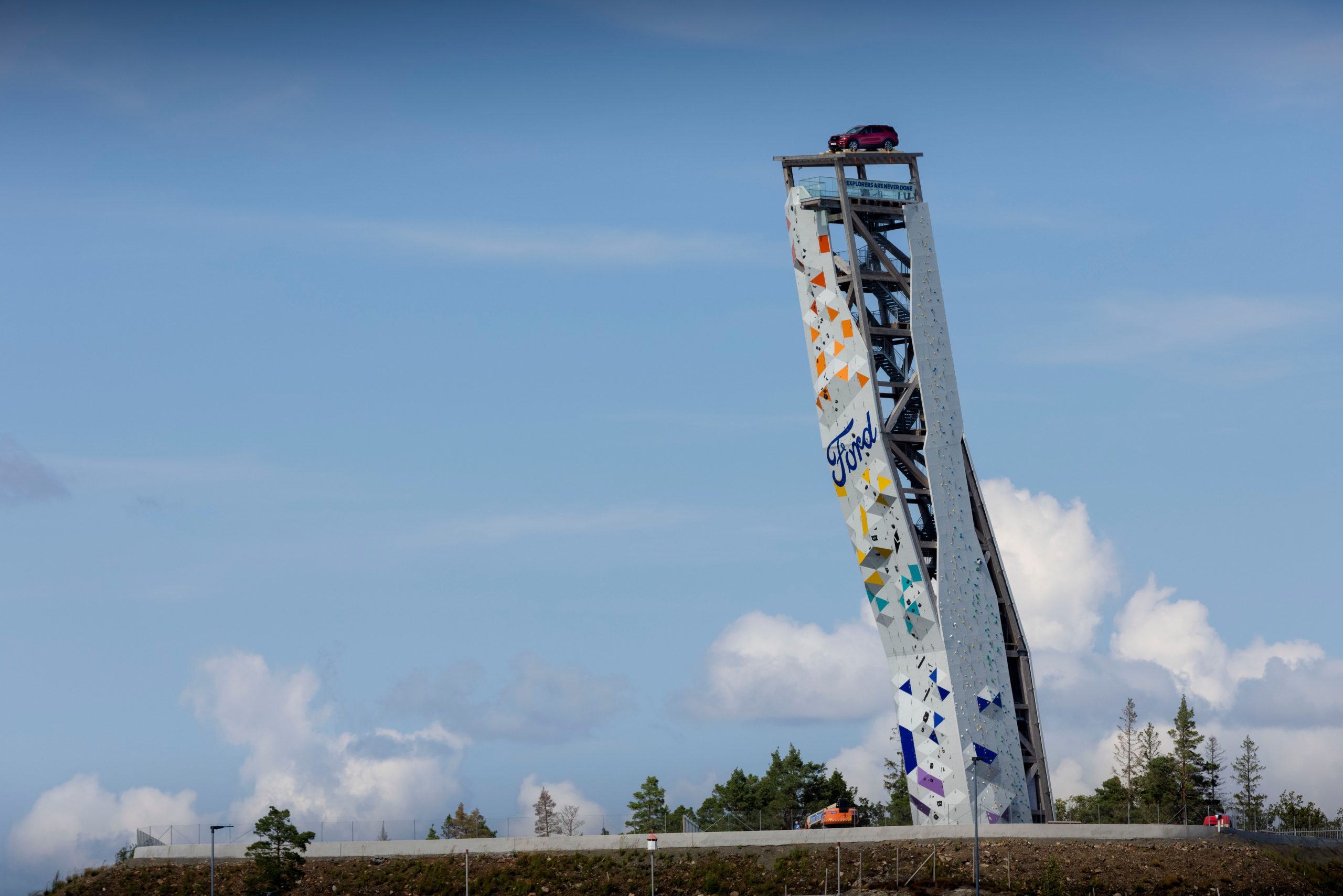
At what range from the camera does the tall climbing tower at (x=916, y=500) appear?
3044 inches

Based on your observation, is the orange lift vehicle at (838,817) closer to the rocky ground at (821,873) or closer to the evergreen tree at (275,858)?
the rocky ground at (821,873)

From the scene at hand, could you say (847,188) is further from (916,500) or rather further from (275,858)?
(275,858)

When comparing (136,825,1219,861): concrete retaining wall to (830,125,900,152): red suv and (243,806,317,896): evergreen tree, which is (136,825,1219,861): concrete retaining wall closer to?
(243,806,317,896): evergreen tree

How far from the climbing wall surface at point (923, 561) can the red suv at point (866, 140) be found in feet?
12.6

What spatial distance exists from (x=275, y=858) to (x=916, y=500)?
112ft

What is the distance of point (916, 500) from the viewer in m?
80.5

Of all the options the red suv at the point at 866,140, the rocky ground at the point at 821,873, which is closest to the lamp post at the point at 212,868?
the rocky ground at the point at 821,873

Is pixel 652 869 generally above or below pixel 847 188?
below

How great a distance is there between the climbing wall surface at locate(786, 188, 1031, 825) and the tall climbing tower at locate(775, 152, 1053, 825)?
0.25 ft

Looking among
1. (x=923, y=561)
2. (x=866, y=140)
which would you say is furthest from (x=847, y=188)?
(x=923, y=561)

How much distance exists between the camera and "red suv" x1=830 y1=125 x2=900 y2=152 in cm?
8325

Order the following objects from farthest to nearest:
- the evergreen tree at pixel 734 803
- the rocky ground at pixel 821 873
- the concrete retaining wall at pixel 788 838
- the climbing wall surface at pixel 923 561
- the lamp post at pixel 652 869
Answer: the evergreen tree at pixel 734 803
the climbing wall surface at pixel 923 561
the concrete retaining wall at pixel 788 838
the rocky ground at pixel 821 873
the lamp post at pixel 652 869

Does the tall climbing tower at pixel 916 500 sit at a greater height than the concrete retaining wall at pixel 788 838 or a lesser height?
greater

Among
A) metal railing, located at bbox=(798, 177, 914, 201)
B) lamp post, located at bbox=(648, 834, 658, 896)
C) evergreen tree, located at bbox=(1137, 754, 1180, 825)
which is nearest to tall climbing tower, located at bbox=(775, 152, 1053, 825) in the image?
metal railing, located at bbox=(798, 177, 914, 201)
